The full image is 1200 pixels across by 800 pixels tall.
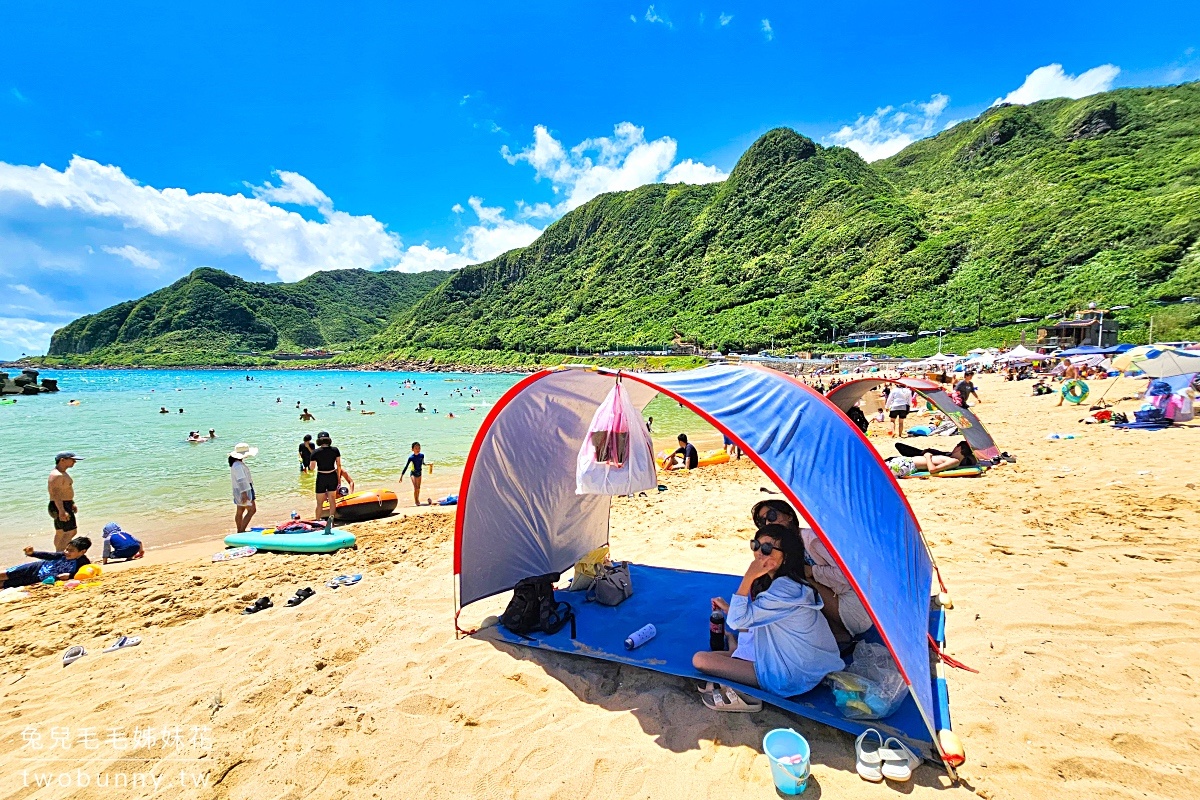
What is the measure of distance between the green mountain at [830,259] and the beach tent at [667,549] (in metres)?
49.1

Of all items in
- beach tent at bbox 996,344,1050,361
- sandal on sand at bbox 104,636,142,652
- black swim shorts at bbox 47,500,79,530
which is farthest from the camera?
beach tent at bbox 996,344,1050,361

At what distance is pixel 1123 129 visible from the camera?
273 ft

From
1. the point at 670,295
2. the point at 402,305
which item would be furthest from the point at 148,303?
the point at 670,295

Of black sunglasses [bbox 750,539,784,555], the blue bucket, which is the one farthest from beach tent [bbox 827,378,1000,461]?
the blue bucket

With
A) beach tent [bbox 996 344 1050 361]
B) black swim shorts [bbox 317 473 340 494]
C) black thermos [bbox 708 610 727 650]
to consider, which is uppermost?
beach tent [bbox 996 344 1050 361]

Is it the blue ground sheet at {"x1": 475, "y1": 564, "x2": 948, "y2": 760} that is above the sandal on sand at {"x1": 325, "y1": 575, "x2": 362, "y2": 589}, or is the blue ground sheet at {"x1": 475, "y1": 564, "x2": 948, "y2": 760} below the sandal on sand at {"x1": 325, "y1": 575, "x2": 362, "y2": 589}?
above

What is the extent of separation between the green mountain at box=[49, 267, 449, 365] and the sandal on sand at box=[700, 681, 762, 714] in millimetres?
137864

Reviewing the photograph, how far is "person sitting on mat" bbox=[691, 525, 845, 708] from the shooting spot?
11.5ft

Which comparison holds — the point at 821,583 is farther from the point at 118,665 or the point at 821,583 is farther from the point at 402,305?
the point at 402,305

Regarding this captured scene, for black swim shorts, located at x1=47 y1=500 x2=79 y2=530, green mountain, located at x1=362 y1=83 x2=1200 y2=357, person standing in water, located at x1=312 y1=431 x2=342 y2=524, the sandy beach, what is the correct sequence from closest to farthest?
the sandy beach → black swim shorts, located at x1=47 y1=500 x2=79 y2=530 → person standing in water, located at x1=312 y1=431 x2=342 y2=524 → green mountain, located at x1=362 y1=83 x2=1200 y2=357

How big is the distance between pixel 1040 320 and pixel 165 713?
61.7m

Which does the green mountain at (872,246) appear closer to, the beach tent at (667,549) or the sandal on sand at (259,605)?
the beach tent at (667,549)

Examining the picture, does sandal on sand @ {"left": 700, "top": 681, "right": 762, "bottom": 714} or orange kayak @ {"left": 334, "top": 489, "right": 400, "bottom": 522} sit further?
orange kayak @ {"left": 334, "top": 489, "right": 400, "bottom": 522}

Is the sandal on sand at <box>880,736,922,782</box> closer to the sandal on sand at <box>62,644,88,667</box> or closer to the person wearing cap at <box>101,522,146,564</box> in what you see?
the sandal on sand at <box>62,644,88,667</box>
